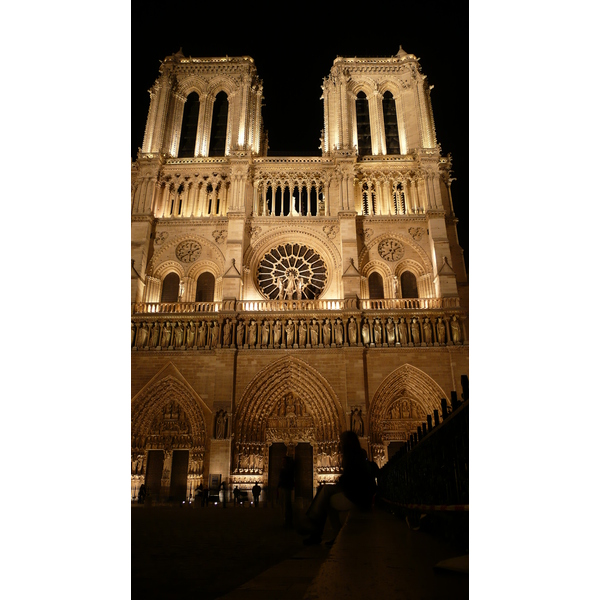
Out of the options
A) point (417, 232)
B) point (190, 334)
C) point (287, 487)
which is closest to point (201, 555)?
point (287, 487)

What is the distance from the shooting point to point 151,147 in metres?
19.1

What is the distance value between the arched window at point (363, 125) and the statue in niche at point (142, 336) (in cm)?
1177

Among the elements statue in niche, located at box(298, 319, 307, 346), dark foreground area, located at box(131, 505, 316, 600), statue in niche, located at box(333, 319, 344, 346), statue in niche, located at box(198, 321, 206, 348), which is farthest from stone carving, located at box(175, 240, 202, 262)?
dark foreground area, located at box(131, 505, 316, 600)

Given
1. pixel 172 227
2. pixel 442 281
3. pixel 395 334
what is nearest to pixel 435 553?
pixel 395 334

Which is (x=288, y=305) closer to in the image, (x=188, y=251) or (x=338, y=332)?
(x=338, y=332)

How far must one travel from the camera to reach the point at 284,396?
15.1m

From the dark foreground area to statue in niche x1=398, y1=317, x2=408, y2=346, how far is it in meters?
9.65

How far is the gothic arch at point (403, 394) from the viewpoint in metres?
14.4

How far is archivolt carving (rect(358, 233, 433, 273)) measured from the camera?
16969mm

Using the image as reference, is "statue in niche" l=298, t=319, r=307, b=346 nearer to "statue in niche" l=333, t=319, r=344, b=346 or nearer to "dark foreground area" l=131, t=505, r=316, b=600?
"statue in niche" l=333, t=319, r=344, b=346

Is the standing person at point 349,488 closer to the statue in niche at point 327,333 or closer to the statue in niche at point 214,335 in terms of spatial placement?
the statue in niche at point 327,333

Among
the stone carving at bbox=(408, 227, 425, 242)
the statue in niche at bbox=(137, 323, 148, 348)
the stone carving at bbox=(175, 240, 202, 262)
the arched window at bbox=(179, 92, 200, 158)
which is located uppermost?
the arched window at bbox=(179, 92, 200, 158)

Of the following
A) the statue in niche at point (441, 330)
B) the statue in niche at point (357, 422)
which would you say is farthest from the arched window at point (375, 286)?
the statue in niche at point (357, 422)

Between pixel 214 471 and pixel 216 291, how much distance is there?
21.0ft
